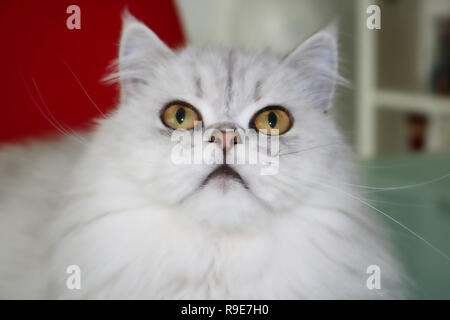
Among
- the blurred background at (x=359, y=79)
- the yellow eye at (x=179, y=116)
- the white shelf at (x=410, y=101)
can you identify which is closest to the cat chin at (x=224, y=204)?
the yellow eye at (x=179, y=116)

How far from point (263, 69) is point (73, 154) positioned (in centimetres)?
57

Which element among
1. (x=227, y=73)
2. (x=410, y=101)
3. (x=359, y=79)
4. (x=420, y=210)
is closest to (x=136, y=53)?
(x=227, y=73)

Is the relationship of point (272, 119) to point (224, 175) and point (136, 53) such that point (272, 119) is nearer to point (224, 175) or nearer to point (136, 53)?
point (224, 175)

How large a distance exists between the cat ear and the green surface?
0.75ft

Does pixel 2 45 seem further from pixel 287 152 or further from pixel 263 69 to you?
pixel 287 152

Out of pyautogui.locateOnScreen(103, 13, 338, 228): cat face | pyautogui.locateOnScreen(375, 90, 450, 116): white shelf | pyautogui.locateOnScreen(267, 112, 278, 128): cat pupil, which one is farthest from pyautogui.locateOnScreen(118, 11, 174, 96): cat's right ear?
pyautogui.locateOnScreen(375, 90, 450, 116): white shelf

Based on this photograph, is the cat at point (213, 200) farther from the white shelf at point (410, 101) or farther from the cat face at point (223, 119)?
the white shelf at point (410, 101)

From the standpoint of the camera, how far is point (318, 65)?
35.2 inches

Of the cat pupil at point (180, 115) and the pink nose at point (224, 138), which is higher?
the cat pupil at point (180, 115)

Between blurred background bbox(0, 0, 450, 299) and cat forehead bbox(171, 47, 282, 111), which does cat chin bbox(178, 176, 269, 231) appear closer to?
cat forehead bbox(171, 47, 282, 111)

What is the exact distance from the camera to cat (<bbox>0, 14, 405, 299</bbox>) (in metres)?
0.70

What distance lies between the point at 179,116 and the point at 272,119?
172 millimetres

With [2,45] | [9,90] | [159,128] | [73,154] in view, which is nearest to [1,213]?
[73,154]

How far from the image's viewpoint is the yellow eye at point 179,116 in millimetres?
736
